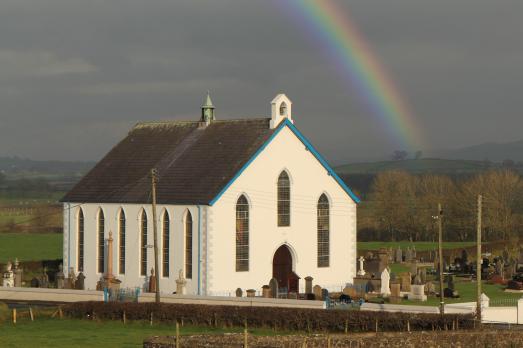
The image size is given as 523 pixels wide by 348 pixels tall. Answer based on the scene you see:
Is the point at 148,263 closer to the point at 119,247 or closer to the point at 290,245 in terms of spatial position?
the point at 119,247

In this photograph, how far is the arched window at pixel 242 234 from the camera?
54812 mm

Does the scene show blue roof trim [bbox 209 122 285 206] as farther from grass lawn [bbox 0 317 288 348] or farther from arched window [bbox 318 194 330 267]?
grass lawn [bbox 0 317 288 348]

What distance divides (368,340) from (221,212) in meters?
23.3

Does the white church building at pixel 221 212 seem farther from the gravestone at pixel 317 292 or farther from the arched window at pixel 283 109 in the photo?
the gravestone at pixel 317 292

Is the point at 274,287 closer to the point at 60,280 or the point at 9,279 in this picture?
the point at 60,280

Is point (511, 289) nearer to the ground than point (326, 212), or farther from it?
nearer to the ground

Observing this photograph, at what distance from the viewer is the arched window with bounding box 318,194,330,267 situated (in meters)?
58.4

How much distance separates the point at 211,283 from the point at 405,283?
34.7 ft

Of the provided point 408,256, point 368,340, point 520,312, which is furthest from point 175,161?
point 368,340

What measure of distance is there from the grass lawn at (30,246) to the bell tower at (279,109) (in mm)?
30433

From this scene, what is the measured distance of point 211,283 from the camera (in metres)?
53.2

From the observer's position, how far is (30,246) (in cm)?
9669

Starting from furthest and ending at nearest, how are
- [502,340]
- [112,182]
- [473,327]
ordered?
1. [112,182]
2. [473,327]
3. [502,340]

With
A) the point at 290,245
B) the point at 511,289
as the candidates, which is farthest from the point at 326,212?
the point at 511,289
